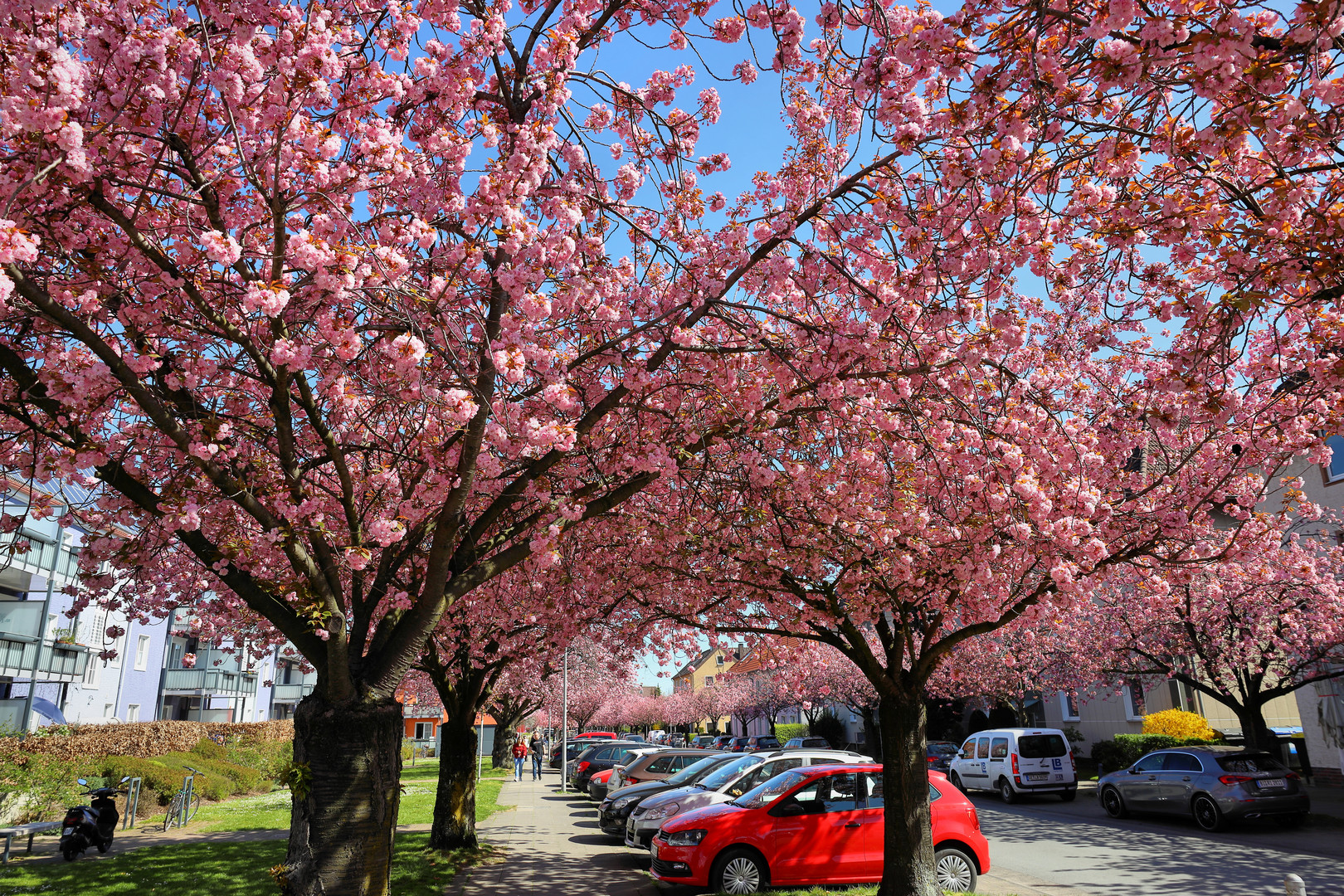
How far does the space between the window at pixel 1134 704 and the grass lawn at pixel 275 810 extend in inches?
848

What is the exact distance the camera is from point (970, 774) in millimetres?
21594

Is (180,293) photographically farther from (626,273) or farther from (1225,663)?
(1225,663)

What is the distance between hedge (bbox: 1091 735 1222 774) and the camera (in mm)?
23641

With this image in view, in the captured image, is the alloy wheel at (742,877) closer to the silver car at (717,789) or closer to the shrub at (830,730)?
the silver car at (717,789)

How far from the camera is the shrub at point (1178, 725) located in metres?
24.1

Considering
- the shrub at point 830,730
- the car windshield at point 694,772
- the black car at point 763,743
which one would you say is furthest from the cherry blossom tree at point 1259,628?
the shrub at point 830,730

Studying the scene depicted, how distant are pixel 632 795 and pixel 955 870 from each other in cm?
751

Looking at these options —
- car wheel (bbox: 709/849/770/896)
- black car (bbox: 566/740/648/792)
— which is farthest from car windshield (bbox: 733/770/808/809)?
black car (bbox: 566/740/648/792)

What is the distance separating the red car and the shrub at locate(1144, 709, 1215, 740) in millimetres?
18346

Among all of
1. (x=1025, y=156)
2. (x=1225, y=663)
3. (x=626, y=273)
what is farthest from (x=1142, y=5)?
(x=1225, y=663)

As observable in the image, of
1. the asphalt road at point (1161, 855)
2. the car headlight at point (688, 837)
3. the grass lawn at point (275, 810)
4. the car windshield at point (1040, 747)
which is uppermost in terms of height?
the car windshield at point (1040, 747)

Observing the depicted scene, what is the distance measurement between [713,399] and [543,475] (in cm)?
167

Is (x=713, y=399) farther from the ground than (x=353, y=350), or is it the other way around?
(x=713, y=399)

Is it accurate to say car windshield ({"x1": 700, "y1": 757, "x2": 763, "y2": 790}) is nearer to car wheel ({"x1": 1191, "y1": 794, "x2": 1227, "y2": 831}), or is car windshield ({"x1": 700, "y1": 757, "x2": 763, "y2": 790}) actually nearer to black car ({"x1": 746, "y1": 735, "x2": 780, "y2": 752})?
car wheel ({"x1": 1191, "y1": 794, "x2": 1227, "y2": 831})
